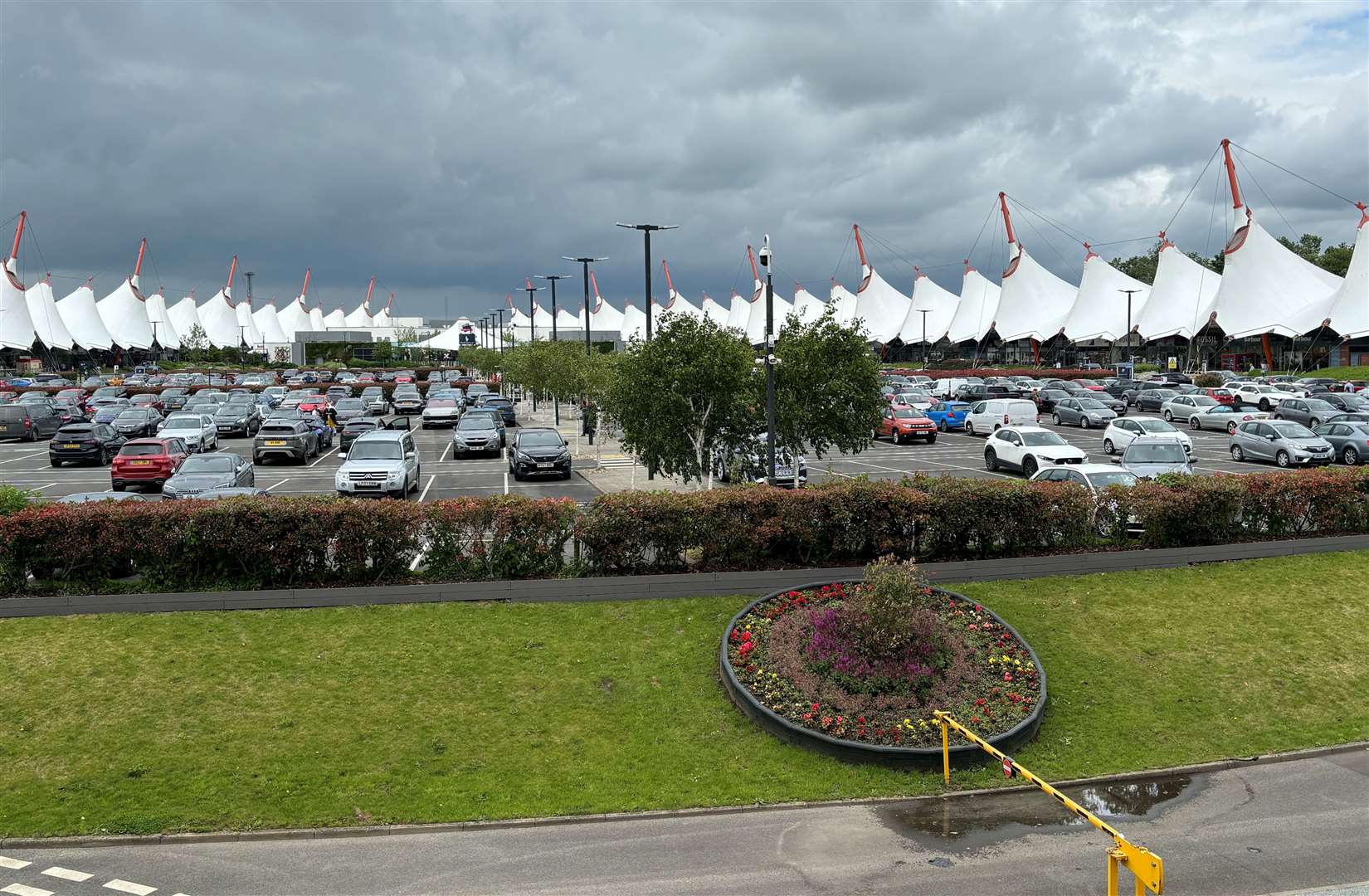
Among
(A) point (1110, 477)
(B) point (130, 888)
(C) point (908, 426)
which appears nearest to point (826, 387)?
(A) point (1110, 477)

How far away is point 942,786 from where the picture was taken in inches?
399

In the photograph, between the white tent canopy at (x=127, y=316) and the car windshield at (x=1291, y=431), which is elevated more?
the white tent canopy at (x=127, y=316)

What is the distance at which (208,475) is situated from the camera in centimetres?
2414

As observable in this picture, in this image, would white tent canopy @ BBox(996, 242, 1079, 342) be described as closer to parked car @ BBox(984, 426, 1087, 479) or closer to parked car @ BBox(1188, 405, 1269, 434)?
parked car @ BBox(1188, 405, 1269, 434)

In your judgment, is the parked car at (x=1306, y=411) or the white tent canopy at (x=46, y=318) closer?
the parked car at (x=1306, y=411)

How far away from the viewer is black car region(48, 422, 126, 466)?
34750 millimetres

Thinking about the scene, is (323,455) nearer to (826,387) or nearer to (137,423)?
(137,423)

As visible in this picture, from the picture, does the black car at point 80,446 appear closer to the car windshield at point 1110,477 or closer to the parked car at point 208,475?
the parked car at point 208,475

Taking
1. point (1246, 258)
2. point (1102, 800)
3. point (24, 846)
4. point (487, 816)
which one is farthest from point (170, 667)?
point (1246, 258)

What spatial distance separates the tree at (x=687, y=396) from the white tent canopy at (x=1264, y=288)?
7945cm

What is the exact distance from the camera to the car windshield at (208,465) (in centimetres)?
2447

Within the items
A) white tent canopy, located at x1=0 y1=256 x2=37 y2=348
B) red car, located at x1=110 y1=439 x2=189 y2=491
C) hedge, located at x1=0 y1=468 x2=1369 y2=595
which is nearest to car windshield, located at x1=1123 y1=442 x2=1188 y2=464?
hedge, located at x1=0 y1=468 x2=1369 y2=595

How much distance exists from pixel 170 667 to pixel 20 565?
381cm

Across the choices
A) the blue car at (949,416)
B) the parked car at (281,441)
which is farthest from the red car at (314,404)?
the blue car at (949,416)
